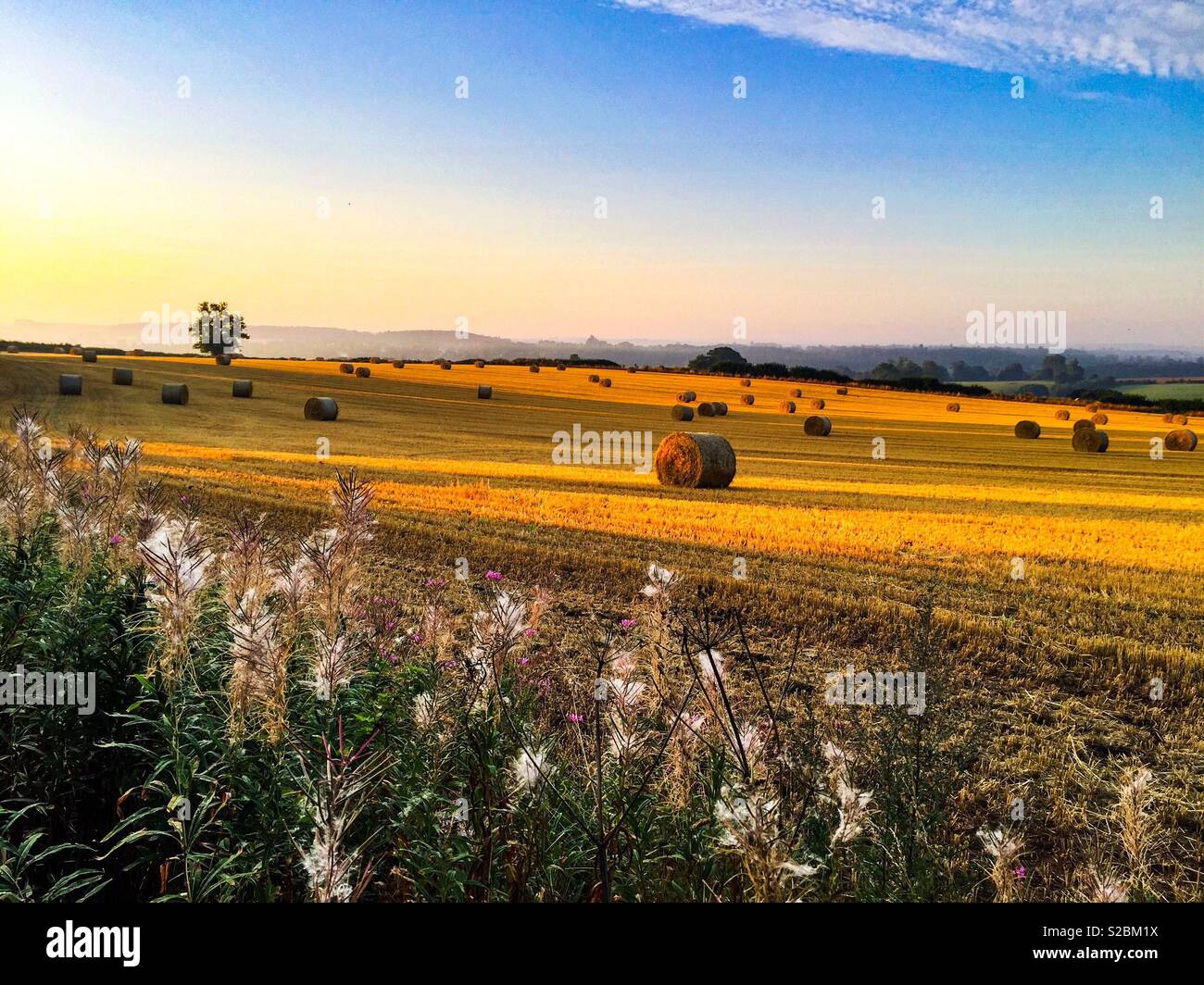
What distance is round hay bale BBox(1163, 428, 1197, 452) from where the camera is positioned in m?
51.4

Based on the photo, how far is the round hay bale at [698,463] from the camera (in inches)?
1049

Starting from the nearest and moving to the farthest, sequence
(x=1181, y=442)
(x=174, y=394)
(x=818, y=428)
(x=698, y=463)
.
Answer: (x=698, y=463), (x=174, y=394), (x=1181, y=442), (x=818, y=428)

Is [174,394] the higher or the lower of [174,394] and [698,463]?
the higher

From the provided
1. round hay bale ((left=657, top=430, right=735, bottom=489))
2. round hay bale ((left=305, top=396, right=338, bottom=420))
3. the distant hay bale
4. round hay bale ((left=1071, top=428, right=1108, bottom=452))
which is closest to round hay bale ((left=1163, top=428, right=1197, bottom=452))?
round hay bale ((left=1071, top=428, right=1108, bottom=452))

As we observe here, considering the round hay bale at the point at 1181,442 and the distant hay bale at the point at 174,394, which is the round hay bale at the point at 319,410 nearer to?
the distant hay bale at the point at 174,394

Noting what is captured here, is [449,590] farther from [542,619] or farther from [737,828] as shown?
[737,828]

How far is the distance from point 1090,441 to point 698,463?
3339 centimetres

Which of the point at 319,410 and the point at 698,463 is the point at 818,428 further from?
the point at 319,410

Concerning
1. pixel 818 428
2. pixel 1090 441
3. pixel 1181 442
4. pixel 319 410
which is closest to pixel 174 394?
pixel 319 410

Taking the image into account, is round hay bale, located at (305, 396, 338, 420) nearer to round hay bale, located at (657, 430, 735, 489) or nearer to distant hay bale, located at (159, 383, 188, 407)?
distant hay bale, located at (159, 383, 188, 407)

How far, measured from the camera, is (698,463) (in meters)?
26.6

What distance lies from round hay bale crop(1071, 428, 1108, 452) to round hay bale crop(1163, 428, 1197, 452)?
7600mm

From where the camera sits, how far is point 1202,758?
7066 millimetres

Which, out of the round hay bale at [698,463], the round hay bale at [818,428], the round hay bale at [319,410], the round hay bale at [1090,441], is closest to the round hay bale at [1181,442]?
the round hay bale at [1090,441]
